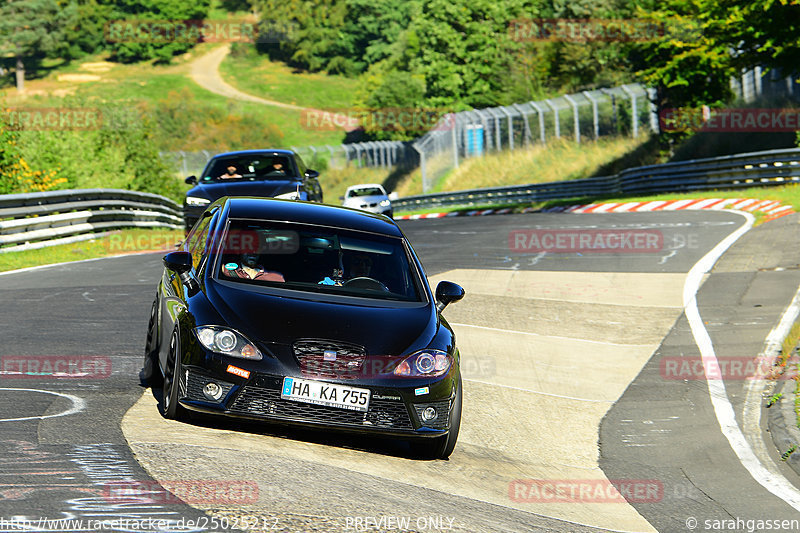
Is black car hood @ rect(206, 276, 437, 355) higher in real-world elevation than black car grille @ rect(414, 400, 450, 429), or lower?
higher

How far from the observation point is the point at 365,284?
25.1 feet

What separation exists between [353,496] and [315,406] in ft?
3.32

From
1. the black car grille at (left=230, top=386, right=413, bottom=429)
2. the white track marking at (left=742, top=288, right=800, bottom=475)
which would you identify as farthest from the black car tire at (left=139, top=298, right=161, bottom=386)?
the white track marking at (left=742, top=288, right=800, bottom=475)

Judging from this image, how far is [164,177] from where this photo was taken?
39.0 m

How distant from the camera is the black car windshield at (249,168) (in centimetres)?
1855

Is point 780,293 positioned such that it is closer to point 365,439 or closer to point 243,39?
point 365,439

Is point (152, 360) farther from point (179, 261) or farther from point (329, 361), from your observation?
point (329, 361)

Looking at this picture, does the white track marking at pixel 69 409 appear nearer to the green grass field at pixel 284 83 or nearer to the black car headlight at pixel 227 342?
the black car headlight at pixel 227 342

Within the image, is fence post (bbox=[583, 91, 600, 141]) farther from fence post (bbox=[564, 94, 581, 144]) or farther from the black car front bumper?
the black car front bumper

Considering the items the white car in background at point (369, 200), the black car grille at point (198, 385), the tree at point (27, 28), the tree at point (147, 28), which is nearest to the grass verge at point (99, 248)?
the white car in background at point (369, 200)

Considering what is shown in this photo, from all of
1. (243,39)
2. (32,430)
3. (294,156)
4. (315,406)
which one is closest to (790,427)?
(315,406)

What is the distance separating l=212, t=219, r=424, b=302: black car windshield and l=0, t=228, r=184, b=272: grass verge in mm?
11290

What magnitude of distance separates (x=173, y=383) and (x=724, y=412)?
16.7ft

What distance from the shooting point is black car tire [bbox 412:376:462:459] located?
23.2 ft
